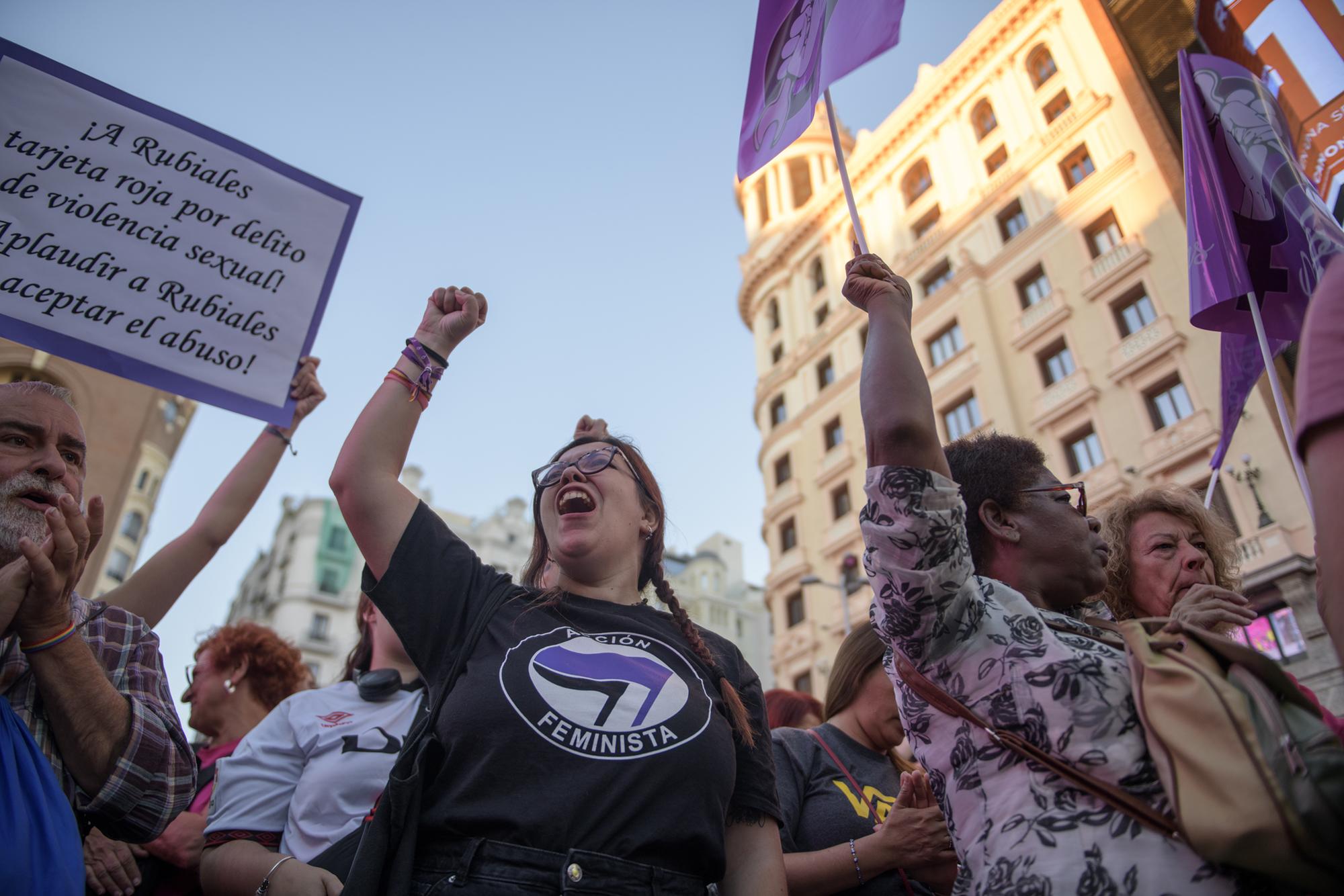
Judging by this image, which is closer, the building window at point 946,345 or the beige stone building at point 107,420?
the beige stone building at point 107,420

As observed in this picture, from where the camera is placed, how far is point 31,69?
125 inches

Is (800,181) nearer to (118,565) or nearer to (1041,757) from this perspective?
(118,565)

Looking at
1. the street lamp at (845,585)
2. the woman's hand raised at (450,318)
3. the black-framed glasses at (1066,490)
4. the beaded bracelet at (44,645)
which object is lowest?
the beaded bracelet at (44,645)

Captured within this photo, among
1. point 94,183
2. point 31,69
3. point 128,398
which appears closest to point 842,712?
point 94,183

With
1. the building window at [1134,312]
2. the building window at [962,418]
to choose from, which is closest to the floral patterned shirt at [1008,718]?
the building window at [1134,312]

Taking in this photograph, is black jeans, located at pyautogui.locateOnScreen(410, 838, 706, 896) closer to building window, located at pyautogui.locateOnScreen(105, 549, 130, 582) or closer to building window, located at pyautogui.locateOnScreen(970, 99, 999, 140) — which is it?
building window, located at pyautogui.locateOnScreen(970, 99, 999, 140)

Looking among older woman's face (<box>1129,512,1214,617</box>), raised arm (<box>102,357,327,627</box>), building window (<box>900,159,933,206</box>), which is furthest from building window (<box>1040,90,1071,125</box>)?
raised arm (<box>102,357,327,627</box>)

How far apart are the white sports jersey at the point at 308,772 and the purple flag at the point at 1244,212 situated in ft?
11.1

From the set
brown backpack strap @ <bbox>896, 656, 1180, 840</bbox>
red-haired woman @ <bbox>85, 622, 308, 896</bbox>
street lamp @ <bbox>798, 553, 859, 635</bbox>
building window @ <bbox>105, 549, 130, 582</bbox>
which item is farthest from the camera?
building window @ <bbox>105, 549, 130, 582</bbox>

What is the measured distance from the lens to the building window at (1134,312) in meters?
18.4

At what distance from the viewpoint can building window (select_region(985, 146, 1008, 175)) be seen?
79.8 ft

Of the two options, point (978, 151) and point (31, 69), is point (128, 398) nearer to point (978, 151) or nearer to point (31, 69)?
point (31, 69)

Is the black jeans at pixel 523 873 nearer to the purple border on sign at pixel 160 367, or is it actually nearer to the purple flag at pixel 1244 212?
the purple border on sign at pixel 160 367

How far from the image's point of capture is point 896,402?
5.96 feet
